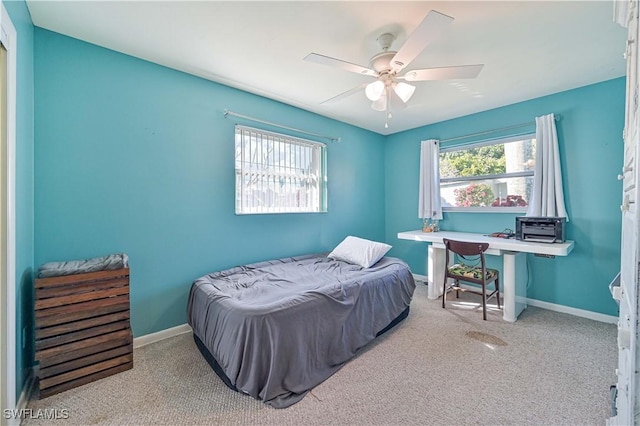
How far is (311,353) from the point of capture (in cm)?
180

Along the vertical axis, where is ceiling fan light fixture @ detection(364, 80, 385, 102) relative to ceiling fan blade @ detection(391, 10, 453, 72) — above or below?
below

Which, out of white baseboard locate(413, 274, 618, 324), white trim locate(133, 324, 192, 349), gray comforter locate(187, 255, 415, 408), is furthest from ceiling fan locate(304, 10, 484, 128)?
white baseboard locate(413, 274, 618, 324)

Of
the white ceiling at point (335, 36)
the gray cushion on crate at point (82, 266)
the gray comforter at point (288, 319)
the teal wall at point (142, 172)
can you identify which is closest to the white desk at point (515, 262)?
the gray comforter at point (288, 319)

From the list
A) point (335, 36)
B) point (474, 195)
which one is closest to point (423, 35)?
point (335, 36)

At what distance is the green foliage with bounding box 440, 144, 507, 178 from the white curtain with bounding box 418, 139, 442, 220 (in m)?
0.18

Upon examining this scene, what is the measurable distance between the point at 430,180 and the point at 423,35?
105 inches

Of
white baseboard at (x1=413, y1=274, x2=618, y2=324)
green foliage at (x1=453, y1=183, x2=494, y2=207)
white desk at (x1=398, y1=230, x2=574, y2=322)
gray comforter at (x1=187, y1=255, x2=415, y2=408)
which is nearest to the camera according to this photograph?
gray comforter at (x1=187, y1=255, x2=415, y2=408)

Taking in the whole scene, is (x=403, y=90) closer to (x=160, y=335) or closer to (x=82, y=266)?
(x=82, y=266)

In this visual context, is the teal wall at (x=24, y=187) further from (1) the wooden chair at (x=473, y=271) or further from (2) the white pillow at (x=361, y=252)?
(1) the wooden chair at (x=473, y=271)

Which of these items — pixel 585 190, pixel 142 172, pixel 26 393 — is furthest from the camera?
pixel 585 190

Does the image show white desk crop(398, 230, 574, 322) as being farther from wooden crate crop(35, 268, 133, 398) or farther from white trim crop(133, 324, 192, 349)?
wooden crate crop(35, 268, 133, 398)

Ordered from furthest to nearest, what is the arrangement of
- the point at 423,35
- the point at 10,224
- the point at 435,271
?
the point at 435,271 < the point at 423,35 < the point at 10,224

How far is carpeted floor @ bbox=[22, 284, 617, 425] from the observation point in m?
1.50

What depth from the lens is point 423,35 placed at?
153 centimetres
